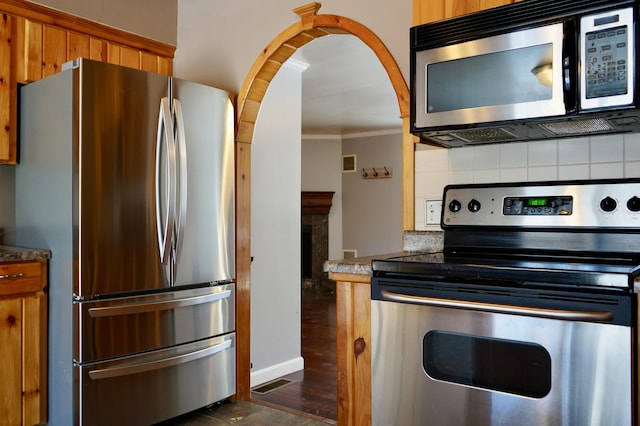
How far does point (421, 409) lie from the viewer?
1.64 meters

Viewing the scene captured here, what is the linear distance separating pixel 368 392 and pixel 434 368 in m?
0.29

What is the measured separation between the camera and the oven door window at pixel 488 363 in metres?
1.43

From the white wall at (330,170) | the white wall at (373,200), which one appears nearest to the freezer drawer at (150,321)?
the white wall at (373,200)

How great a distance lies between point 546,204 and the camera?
74.3 inches

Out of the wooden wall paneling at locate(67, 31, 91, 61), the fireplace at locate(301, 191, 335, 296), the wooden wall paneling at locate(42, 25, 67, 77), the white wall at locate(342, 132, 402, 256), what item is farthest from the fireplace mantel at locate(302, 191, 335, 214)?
the wooden wall paneling at locate(42, 25, 67, 77)

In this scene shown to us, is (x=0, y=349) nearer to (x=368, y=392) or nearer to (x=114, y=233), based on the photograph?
(x=114, y=233)

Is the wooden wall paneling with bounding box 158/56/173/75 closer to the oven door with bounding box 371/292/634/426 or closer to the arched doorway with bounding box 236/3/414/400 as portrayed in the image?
the arched doorway with bounding box 236/3/414/400

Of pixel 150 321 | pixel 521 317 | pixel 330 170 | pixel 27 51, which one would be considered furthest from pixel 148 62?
pixel 330 170

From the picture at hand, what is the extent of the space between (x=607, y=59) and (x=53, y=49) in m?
2.54

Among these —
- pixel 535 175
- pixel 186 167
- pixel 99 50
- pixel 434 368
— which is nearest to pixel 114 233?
pixel 186 167

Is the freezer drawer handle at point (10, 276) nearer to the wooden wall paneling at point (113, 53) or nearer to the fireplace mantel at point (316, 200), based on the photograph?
the wooden wall paneling at point (113, 53)

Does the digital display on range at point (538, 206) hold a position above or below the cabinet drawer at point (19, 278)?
above

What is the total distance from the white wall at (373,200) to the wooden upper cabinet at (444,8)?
5.16m

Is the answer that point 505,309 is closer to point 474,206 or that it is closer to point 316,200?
point 474,206
